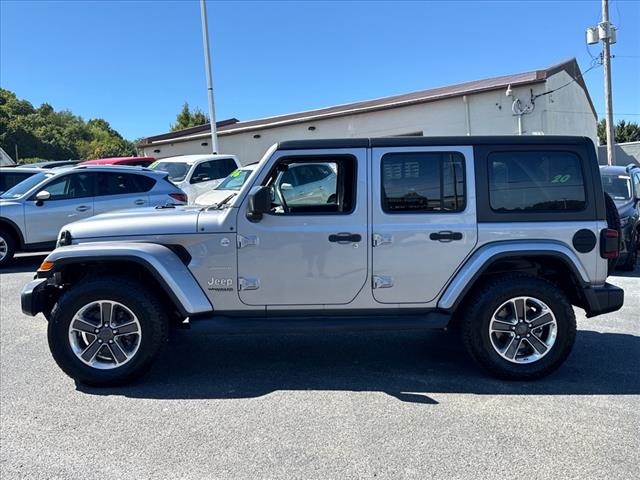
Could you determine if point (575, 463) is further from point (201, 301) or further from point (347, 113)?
point (347, 113)

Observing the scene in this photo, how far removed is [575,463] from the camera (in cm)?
311

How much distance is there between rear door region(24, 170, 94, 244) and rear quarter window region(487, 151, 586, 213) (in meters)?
7.89

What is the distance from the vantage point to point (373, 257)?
14.1 feet

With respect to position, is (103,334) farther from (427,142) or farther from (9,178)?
(9,178)

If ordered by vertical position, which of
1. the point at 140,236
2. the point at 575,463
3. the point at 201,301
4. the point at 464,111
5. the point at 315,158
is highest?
the point at 464,111

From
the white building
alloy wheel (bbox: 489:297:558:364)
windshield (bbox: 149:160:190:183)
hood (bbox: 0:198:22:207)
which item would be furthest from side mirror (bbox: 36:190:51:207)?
the white building

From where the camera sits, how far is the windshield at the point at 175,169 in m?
13.6

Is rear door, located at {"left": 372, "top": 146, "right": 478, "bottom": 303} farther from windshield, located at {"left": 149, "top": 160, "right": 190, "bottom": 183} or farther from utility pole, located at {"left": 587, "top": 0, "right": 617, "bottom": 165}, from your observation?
utility pole, located at {"left": 587, "top": 0, "right": 617, "bottom": 165}

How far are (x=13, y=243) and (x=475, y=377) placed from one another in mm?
8727

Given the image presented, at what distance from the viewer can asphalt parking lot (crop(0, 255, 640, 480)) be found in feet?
10.2

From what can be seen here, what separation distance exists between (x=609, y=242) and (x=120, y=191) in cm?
843

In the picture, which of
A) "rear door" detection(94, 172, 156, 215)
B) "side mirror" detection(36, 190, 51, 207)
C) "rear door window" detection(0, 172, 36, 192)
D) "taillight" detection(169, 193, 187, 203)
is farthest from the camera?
"rear door window" detection(0, 172, 36, 192)

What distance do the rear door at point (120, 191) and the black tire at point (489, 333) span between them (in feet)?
24.2

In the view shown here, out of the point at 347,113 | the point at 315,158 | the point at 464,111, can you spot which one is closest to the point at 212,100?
the point at 347,113
